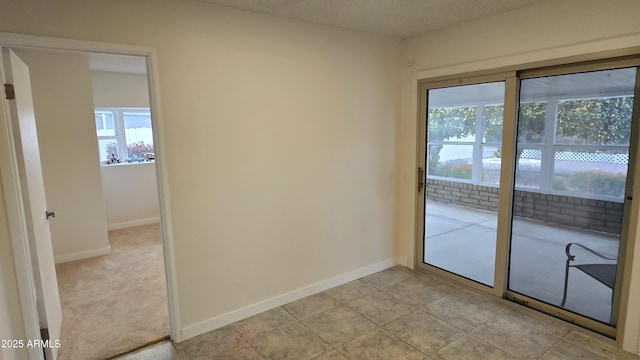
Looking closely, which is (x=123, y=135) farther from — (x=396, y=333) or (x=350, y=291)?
(x=396, y=333)

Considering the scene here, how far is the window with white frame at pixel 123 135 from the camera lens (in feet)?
19.8

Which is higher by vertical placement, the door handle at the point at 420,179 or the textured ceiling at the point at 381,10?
the textured ceiling at the point at 381,10

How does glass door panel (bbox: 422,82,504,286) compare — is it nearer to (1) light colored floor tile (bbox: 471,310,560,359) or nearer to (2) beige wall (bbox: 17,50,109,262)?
(1) light colored floor tile (bbox: 471,310,560,359)

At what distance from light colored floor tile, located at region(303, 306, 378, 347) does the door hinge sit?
102 inches

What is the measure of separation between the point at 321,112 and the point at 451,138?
56.0 inches

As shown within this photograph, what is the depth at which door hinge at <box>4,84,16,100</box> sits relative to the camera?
2.07 meters

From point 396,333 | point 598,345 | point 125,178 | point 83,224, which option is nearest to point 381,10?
point 396,333

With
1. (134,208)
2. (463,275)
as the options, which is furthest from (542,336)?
(134,208)

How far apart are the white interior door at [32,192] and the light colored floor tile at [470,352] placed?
8.91 feet

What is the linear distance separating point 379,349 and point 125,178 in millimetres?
5230

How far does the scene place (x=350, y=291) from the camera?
353cm

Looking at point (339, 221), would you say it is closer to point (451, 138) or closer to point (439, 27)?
point (451, 138)

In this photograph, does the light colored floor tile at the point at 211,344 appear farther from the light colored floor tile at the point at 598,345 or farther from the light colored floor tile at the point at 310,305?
the light colored floor tile at the point at 598,345

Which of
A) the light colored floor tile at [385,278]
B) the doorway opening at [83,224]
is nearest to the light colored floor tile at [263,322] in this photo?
the doorway opening at [83,224]
